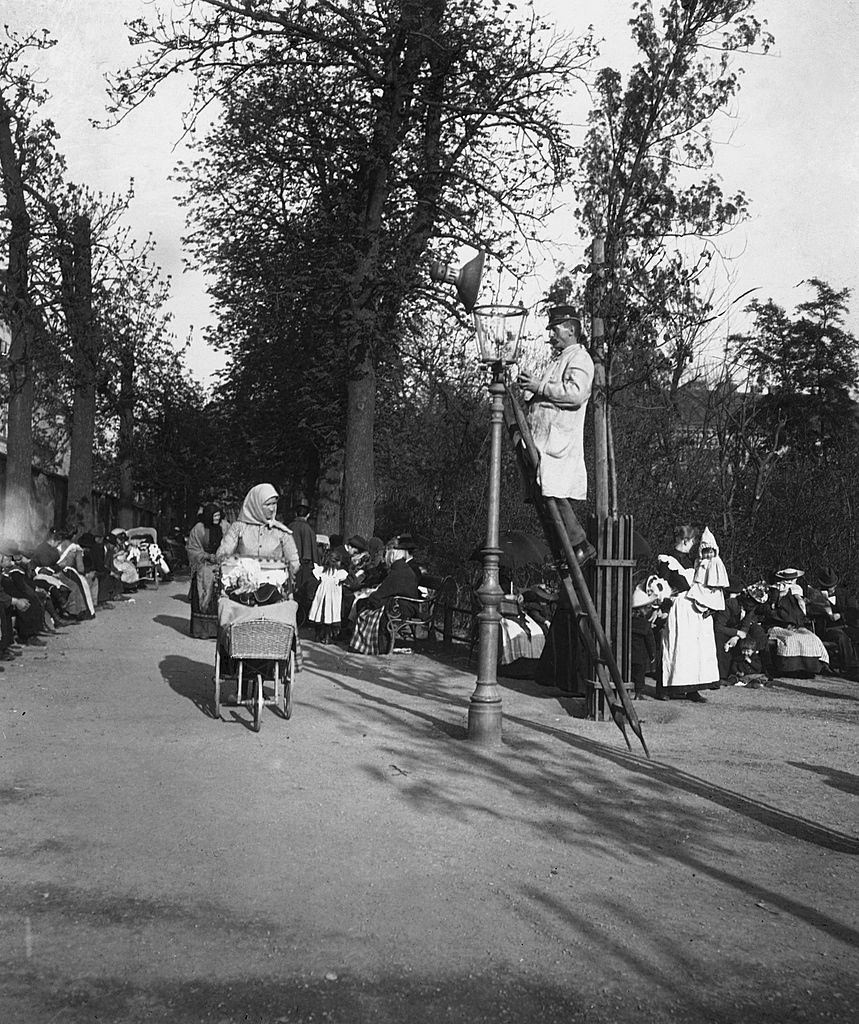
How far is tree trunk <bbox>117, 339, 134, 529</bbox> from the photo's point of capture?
53469 mm

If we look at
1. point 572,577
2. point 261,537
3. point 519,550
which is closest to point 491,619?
point 572,577

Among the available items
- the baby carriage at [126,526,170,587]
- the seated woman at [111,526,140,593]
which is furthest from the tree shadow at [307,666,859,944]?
the baby carriage at [126,526,170,587]

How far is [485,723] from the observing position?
9.44 meters

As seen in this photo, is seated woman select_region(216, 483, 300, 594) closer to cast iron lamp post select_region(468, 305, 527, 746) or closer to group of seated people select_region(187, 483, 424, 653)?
cast iron lamp post select_region(468, 305, 527, 746)

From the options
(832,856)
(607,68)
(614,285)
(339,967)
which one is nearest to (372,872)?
(339,967)

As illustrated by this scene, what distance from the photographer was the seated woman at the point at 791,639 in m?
15.7

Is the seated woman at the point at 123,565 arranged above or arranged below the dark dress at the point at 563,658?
above

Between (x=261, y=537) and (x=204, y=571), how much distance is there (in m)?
7.43

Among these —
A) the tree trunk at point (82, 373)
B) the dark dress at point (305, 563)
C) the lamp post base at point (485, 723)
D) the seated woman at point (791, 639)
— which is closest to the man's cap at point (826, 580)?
the seated woman at point (791, 639)

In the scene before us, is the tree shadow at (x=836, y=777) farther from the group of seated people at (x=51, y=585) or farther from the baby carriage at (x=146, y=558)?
the baby carriage at (x=146, y=558)

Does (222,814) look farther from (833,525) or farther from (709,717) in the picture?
(833,525)

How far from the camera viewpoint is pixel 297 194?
25.1m

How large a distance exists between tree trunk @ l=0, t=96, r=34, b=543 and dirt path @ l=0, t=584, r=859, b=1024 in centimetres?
1442

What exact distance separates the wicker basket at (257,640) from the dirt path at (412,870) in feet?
2.04
